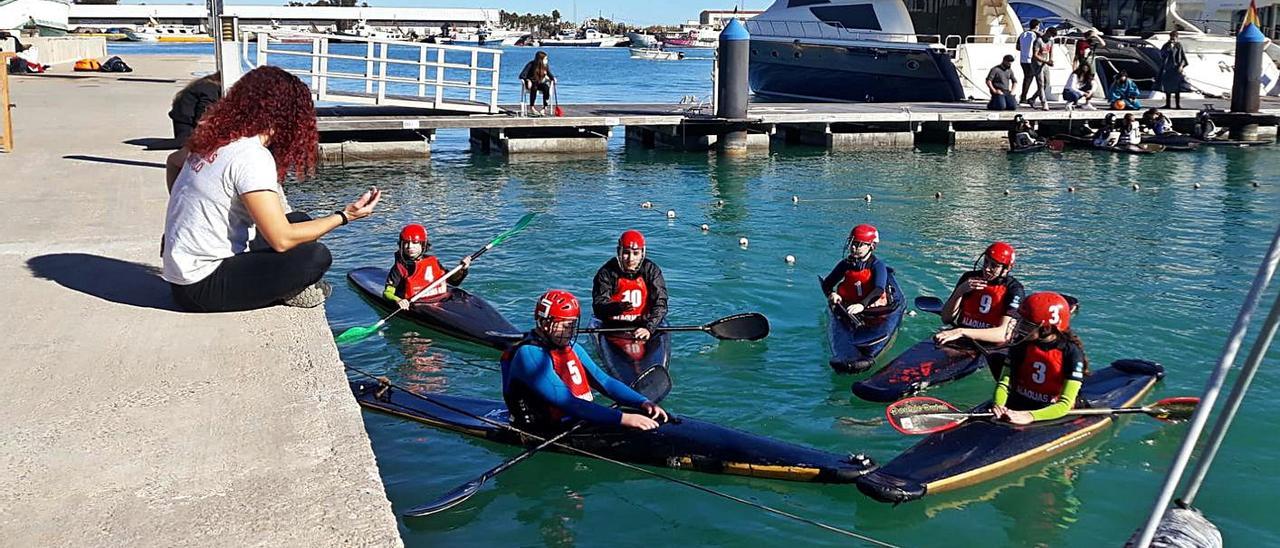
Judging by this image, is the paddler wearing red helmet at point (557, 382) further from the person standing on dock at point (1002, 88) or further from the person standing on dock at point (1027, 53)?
the person standing on dock at point (1027, 53)

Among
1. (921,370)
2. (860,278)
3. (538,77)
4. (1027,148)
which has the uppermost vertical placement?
(538,77)

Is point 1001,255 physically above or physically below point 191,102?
below

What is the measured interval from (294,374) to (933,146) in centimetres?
2418

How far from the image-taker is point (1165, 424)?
839cm

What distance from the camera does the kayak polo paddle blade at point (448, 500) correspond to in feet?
21.2

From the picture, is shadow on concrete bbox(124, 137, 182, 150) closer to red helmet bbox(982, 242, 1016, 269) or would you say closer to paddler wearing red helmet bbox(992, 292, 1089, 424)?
red helmet bbox(982, 242, 1016, 269)

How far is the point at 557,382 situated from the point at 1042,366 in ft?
10.8

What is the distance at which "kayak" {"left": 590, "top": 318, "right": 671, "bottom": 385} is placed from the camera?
900 centimetres

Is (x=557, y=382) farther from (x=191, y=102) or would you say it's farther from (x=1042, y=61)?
(x=1042, y=61)

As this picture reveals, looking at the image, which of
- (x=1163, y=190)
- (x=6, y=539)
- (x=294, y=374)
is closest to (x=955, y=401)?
(x=294, y=374)

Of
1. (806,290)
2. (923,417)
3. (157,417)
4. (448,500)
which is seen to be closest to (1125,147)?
(806,290)

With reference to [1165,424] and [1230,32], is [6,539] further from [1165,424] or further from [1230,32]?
[1230,32]

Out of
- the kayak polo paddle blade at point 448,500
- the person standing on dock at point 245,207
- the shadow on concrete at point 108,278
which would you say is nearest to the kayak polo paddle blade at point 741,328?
the kayak polo paddle blade at point 448,500

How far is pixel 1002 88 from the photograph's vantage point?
89.9 ft
